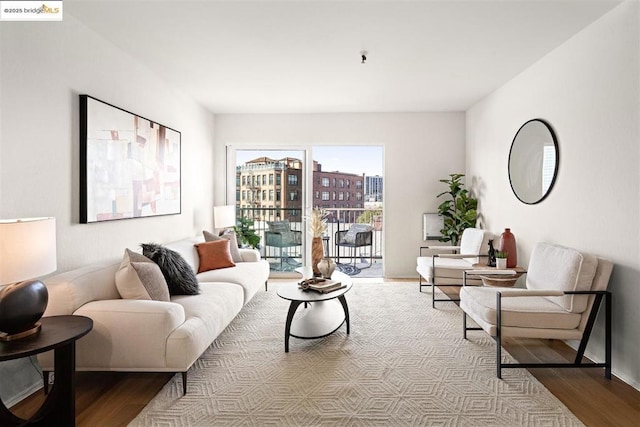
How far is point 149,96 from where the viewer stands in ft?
12.4

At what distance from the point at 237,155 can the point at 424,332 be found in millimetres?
3932

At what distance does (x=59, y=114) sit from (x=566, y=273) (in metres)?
3.79

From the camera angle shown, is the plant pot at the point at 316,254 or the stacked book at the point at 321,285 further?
the plant pot at the point at 316,254

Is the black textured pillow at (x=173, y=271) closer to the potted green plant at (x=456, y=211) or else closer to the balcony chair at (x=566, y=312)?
the balcony chair at (x=566, y=312)

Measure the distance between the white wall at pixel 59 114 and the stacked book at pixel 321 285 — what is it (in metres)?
1.70

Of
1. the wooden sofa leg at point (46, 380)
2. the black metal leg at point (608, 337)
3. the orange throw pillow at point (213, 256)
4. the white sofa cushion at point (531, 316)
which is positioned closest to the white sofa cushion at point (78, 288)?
the wooden sofa leg at point (46, 380)

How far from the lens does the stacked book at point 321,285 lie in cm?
315

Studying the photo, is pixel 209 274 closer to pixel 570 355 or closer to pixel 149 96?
pixel 149 96

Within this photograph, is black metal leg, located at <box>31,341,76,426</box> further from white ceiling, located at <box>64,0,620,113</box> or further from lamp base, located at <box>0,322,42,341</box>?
white ceiling, located at <box>64,0,620,113</box>

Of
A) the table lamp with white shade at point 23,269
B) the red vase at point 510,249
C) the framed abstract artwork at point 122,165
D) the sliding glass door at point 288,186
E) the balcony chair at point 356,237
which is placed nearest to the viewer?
the table lamp with white shade at point 23,269

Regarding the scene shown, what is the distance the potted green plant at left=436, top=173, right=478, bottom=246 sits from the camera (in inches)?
200

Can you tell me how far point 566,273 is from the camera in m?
2.62

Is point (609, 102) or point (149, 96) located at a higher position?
point (149, 96)

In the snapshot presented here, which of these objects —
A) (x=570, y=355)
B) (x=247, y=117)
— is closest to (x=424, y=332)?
(x=570, y=355)
